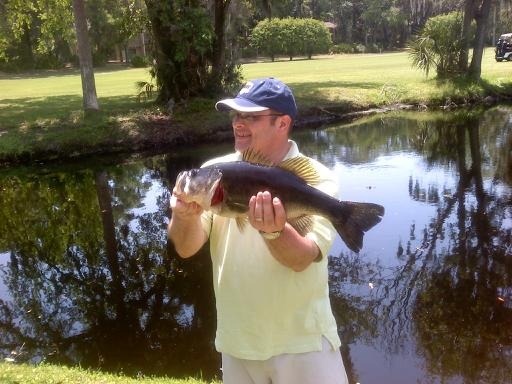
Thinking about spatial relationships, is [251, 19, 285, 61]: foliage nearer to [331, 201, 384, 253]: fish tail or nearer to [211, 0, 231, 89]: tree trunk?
[211, 0, 231, 89]: tree trunk

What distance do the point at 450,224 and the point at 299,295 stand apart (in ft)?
27.7

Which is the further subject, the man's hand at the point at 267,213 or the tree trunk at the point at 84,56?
the tree trunk at the point at 84,56

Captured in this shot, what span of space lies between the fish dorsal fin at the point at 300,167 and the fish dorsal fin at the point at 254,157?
77 mm

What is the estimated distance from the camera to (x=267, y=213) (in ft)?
7.17

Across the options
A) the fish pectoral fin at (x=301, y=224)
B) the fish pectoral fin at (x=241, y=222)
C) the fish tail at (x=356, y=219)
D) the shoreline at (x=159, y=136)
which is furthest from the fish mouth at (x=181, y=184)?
the shoreline at (x=159, y=136)

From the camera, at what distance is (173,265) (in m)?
9.20

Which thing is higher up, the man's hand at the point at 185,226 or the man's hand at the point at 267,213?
the man's hand at the point at 267,213

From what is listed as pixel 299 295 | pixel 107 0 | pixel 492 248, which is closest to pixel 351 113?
pixel 492 248

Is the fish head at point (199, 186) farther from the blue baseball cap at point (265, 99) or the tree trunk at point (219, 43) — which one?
the tree trunk at point (219, 43)

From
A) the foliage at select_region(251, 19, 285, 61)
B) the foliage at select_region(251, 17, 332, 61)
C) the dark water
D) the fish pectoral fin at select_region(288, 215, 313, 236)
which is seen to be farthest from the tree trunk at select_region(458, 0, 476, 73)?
the foliage at select_region(251, 19, 285, 61)

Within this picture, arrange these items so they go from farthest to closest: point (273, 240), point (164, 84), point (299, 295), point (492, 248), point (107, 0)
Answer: point (107, 0) < point (164, 84) < point (492, 248) < point (299, 295) < point (273, 240)

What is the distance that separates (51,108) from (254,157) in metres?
20.6

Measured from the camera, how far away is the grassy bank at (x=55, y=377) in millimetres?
4883

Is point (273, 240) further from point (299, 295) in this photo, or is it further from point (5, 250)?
point (5, 250)
